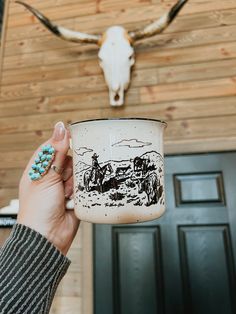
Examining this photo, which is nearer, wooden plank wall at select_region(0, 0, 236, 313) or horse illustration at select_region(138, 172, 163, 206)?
horse illustration at select_region(138, 172, 163, 206)

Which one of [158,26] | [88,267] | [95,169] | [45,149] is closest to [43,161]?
[45,149]

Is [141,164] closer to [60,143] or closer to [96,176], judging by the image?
[96,176]

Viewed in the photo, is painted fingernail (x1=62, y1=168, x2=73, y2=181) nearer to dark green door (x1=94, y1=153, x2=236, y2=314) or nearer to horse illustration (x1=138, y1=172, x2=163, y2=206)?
horse illustration (x1=138, y1=172, x2=163, y2=206)

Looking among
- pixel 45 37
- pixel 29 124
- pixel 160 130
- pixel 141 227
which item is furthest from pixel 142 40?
pixel 160 130

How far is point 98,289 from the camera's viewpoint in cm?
115

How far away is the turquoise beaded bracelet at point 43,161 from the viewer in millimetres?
548

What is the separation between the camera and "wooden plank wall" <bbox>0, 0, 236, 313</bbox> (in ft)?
4.26

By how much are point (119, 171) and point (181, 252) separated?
2.78ft

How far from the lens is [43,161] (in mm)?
550

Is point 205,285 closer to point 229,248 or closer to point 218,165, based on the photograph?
point 229,248

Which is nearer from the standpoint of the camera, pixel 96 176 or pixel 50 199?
pixel 96 176

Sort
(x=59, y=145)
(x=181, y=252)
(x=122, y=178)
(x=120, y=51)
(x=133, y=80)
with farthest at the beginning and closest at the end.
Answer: (x=133, y=80) < (x=120, y=51) < (x=181, y=252) < (x=59, y=145) < (x=122, y=178)

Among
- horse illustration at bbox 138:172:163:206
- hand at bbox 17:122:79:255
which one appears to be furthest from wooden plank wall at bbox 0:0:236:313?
horse illustration at bbox 138:172:163:206

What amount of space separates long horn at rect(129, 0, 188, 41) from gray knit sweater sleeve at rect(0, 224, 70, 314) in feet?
3.78
